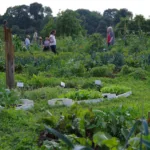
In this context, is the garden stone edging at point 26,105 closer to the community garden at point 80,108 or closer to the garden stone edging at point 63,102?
the community garden at point 80,108

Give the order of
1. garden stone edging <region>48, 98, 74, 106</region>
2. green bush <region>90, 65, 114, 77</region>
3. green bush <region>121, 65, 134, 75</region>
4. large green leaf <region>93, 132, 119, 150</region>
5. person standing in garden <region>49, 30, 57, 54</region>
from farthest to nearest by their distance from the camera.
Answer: person standing in garden <region>49, 30, 57, 54</region>, green bush <region>121, 65, 134, 75</region>, green bush <region>90, 65, 114, 77</region>, garden stone edging <region>48, 98, 74, 106</region>, large green leaf <region>93, 132, 119, 150</region>

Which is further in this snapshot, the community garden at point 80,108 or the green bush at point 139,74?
the green bush at point 139,74

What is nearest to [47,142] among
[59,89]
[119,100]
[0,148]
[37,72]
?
[0,148]

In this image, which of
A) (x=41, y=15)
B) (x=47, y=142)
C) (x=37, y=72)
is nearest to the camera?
(x=47, y=142)

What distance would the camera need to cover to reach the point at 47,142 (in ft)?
11.7

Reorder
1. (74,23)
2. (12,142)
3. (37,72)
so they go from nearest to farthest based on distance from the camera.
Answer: (12,142), (37,72), (74,23)

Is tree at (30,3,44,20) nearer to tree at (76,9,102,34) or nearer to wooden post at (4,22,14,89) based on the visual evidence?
tree at (76,9,102,34)

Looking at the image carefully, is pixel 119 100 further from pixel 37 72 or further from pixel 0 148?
pixel 37 72

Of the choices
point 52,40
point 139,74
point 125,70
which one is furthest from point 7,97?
point 52,40

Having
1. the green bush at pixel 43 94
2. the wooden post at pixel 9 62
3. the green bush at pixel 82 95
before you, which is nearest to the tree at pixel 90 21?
the green bush at pixel 43 94

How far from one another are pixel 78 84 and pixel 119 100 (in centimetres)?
174

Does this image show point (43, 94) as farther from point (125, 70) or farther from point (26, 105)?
point (125, 70)

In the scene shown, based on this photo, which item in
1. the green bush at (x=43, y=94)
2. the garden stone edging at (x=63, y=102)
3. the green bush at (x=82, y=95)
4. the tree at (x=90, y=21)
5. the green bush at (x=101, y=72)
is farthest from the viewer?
the tree at (x=90, y=21)

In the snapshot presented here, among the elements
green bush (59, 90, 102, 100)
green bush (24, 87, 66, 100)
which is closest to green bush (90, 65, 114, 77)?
green bush (24, 87, 66, 100)
